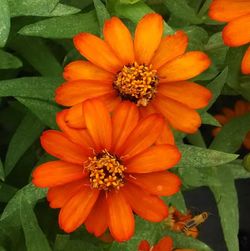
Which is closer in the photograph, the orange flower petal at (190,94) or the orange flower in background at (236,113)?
the orange flower petal at (190,94)

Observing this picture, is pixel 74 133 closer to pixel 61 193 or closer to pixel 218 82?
pixel 61 193

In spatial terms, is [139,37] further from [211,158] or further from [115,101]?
[211,158]

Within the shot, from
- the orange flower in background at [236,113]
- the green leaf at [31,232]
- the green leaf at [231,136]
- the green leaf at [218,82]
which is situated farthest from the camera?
the orange flower in background at [236,113]

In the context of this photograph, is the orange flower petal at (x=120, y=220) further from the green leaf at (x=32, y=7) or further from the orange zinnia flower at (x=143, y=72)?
the green leaf at (x=32, y=7)

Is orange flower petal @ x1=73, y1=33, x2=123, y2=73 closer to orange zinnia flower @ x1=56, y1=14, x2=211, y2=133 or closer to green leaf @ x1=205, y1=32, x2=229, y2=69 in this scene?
orange zinnia flower @ x1=56, y1=14, x2=211, y2=133

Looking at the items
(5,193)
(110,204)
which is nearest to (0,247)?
(5,193)

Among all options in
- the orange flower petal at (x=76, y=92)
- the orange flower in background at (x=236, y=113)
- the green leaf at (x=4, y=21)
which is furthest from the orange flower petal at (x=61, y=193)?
the orange flower in background at (x=236, y=113)

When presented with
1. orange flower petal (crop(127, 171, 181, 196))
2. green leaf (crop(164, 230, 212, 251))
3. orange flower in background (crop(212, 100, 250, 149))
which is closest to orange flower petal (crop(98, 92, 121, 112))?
orange flower petal (crop(127, 171, 181, 196))
